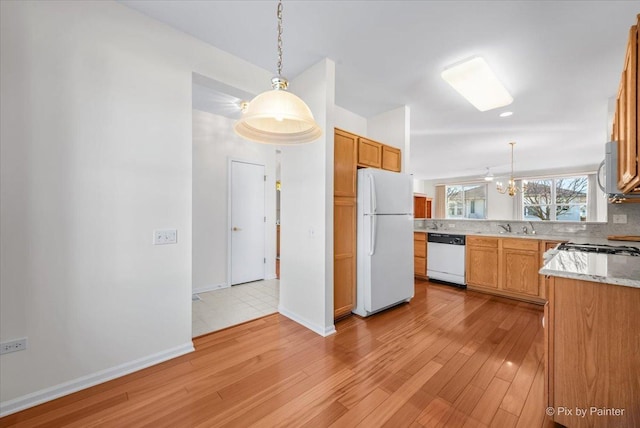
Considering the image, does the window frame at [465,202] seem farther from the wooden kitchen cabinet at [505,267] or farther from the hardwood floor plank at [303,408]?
the hardwood floor plank at [303,408]

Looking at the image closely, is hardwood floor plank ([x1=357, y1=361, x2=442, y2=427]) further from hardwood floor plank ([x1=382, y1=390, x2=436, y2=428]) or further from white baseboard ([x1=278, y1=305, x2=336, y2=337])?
white baseboard ([x1=278, y1=305, x2=336, y2=337])

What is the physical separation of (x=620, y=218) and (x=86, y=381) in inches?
217

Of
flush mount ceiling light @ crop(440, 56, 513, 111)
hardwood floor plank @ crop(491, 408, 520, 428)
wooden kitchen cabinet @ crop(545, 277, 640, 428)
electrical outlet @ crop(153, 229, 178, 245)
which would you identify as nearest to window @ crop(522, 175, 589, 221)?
flush mount ceiling light @ crop(440, 56, 513, 111)

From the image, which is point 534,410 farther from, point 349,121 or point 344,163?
point 349,121

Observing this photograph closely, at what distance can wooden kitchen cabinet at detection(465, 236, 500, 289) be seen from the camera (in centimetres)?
372

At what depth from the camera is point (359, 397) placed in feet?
5.41

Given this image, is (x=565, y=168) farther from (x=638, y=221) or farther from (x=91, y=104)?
(x=91, y=104)

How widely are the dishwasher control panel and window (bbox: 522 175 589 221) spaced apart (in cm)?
420

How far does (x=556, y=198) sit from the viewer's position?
7254 mm

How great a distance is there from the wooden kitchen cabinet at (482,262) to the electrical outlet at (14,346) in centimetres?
481

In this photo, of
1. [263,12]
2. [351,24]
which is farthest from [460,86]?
[263,12]

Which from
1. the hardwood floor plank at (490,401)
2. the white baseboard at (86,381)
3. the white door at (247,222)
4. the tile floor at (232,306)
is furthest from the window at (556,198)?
the white baseboard at (86,381)

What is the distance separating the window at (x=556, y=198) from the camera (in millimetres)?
6906

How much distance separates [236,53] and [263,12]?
659 millimetres
